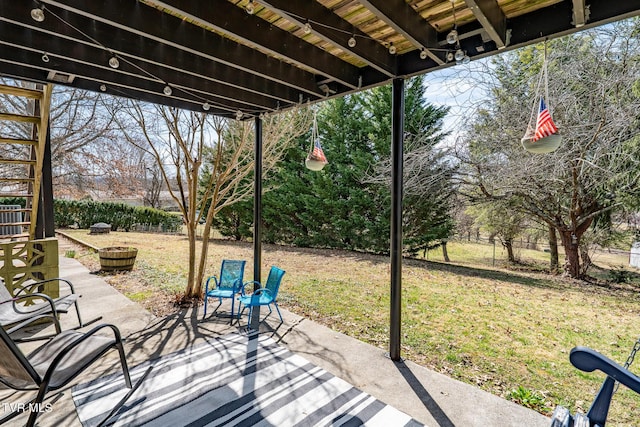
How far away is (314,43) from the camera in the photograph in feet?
8.09

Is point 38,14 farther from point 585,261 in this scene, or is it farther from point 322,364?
point 585,261

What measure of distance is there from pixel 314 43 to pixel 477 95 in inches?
157

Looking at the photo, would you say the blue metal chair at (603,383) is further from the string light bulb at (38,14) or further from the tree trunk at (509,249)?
the tree trunk at (509,249)

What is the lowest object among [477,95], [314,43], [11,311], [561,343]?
[561,343]

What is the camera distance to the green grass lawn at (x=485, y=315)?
8.70 ft

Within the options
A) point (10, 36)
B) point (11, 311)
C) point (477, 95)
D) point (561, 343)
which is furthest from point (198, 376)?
point (477, 95)

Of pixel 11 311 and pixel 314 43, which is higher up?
pixel 314 43

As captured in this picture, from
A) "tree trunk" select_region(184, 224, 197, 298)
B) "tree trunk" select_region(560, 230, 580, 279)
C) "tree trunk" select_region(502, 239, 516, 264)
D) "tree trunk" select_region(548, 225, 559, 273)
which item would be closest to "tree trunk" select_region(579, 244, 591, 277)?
"tree trunk" select_region(560, 230, 580, 279)

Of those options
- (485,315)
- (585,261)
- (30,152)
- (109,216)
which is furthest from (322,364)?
(109,216)

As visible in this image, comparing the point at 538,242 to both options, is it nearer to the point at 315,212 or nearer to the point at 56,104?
the point at 315,212

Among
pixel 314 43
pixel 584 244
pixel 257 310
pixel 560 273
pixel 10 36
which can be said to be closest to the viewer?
pixel 10 36

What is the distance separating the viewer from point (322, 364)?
270cm

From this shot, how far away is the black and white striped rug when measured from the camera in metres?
1.99

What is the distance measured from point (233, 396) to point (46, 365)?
1.16m
